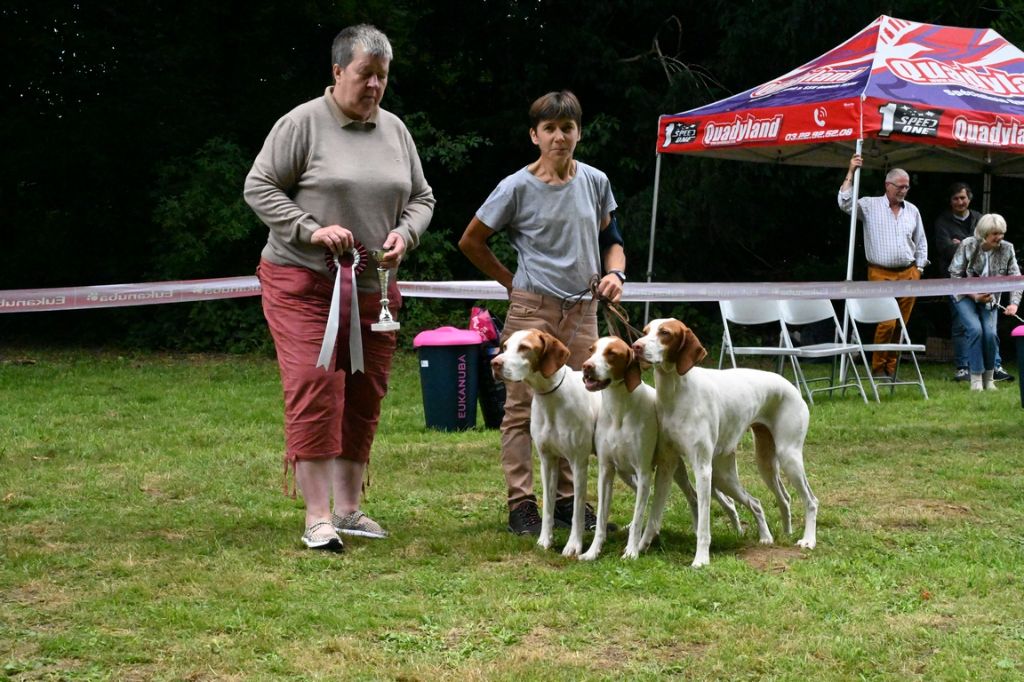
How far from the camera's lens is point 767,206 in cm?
1634

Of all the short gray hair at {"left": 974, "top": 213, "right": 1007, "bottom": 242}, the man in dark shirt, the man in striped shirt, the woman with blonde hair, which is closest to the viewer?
the short gray hair at {"left": 974, "top": 213, "right": 1007, "bottom": 242}

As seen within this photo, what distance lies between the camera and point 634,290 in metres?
9.28

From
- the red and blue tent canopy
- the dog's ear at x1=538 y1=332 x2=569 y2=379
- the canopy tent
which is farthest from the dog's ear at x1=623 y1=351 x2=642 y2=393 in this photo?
the red and blue tent canopy

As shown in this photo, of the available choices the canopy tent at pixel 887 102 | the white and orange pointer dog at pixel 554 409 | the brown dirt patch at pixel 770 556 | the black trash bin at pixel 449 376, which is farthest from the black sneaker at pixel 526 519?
the canopy tent at pixel 887 102

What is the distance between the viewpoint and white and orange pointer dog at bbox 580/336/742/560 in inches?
177

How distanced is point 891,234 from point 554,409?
23.6ft

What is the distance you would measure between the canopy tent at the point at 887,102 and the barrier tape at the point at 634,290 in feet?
5.12

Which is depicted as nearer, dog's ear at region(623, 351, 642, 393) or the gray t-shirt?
dog's ear at region(623, 351, 642, 393)

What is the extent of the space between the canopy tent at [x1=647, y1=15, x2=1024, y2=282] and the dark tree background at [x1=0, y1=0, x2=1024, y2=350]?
327 cm

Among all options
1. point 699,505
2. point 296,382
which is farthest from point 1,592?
point 699,505

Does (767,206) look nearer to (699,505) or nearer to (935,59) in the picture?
(935,59)

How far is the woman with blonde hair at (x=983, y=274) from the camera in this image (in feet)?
35.8

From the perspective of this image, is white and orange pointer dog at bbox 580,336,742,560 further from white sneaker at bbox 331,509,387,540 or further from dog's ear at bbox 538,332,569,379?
white sneaker at bbox 331,509,387,540

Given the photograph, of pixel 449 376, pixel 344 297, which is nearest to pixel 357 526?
pixel 344 297
